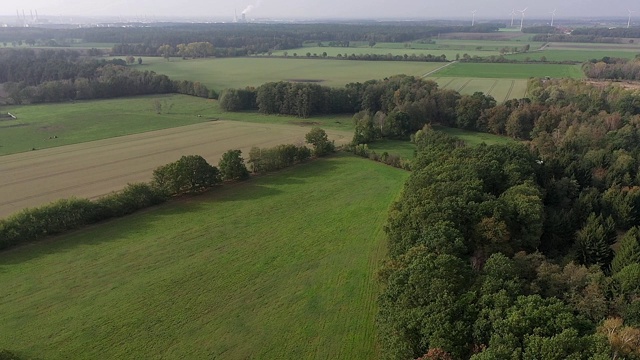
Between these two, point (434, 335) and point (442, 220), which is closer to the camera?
point (434, 335)

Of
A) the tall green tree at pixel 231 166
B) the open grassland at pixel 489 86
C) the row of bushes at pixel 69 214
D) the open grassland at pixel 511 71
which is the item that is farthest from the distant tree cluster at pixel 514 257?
the open grassland at pixel 511 71

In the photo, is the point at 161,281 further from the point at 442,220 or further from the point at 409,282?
the point at 442,220

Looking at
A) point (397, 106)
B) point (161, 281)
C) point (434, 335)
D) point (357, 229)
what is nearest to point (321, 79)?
point (397, 106)

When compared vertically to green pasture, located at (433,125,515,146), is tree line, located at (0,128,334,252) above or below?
above

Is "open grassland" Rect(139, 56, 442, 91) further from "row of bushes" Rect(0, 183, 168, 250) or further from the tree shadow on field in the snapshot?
"row of bushes" Rect(0, 183, 168, 250)

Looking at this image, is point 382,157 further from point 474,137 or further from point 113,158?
point 113,158

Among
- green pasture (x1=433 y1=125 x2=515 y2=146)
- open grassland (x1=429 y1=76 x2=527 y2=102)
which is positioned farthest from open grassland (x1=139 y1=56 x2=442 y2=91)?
green pasture (x1=433 y1=125 x2=515 y2=146)
